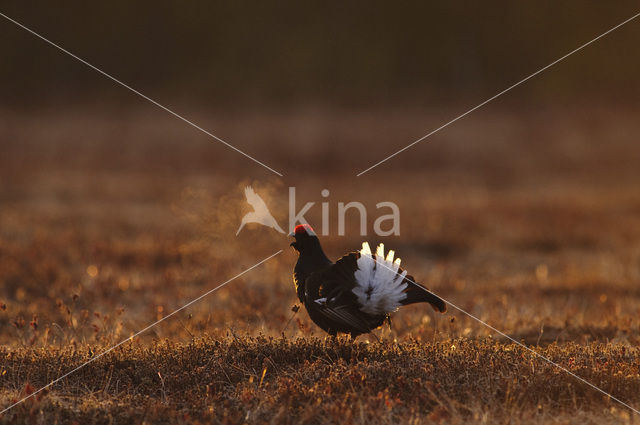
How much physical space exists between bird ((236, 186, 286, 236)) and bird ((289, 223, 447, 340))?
6.73m

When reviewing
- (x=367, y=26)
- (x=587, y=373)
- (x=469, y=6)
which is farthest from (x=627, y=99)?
(x=587, y=373)

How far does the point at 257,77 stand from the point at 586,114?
1704 cm

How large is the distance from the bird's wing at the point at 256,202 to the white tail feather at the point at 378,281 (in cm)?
714

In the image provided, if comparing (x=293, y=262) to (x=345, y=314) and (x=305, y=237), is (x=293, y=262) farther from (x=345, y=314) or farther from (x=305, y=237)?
(x=345, y=314)

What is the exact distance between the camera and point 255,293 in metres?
9.41

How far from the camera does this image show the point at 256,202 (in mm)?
12828

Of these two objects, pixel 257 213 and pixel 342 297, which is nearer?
pixel 342 297

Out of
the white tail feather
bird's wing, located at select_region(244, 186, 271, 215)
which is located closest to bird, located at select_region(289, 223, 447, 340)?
the white tail feather

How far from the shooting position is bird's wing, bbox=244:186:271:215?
41.8 feet

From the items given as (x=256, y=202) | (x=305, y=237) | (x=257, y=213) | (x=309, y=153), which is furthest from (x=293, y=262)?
(x=309, y=153)

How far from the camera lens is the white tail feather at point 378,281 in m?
5.71

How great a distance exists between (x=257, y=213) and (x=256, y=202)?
0.51 metres

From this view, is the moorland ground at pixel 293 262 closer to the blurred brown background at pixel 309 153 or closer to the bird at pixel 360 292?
the blurred brown background at pixel 309 153

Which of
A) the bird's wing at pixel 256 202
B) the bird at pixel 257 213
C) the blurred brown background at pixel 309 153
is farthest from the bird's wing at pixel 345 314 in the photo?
the bird's wing at pixel 256 202
